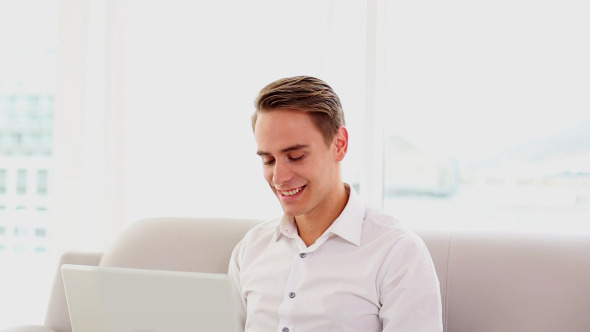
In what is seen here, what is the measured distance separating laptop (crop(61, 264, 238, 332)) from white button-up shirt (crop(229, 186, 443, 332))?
61 cm

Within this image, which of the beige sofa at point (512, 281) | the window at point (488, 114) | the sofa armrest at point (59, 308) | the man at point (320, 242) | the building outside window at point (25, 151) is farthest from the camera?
the building outside window at point (25, 151)

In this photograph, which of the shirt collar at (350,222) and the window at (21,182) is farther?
the window at (21,182)

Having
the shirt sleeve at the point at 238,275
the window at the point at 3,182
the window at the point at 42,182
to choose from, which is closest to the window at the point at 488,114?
the shirt sleeve at the point at 238,275

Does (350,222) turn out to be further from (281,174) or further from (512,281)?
(512,281)

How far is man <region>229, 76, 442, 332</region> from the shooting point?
5.36ft

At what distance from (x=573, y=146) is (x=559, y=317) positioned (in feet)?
4.11

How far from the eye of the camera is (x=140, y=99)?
3.28m

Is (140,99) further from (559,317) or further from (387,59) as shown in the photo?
(559,317)

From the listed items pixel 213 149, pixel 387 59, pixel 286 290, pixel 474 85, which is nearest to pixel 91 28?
pixel 213 149

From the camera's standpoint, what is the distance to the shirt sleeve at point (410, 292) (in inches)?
60.3

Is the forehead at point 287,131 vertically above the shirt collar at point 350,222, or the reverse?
the forehead at point 287,131

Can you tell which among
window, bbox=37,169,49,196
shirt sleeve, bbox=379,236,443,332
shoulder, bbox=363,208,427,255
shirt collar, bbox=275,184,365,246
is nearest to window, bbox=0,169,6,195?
window, bbox=37,169,49,196

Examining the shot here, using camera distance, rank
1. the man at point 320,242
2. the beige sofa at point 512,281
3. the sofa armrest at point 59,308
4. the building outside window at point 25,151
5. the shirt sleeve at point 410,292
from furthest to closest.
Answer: the building outside window at point 25,151 < the sofa armrest at point 59,308 < the beige sofa at point 512,281 < the man at point 320,242 < the shirt sleeve at point 410,292

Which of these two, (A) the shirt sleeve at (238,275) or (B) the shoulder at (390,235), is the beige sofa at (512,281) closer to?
(B) the shoulder at (390,235)
